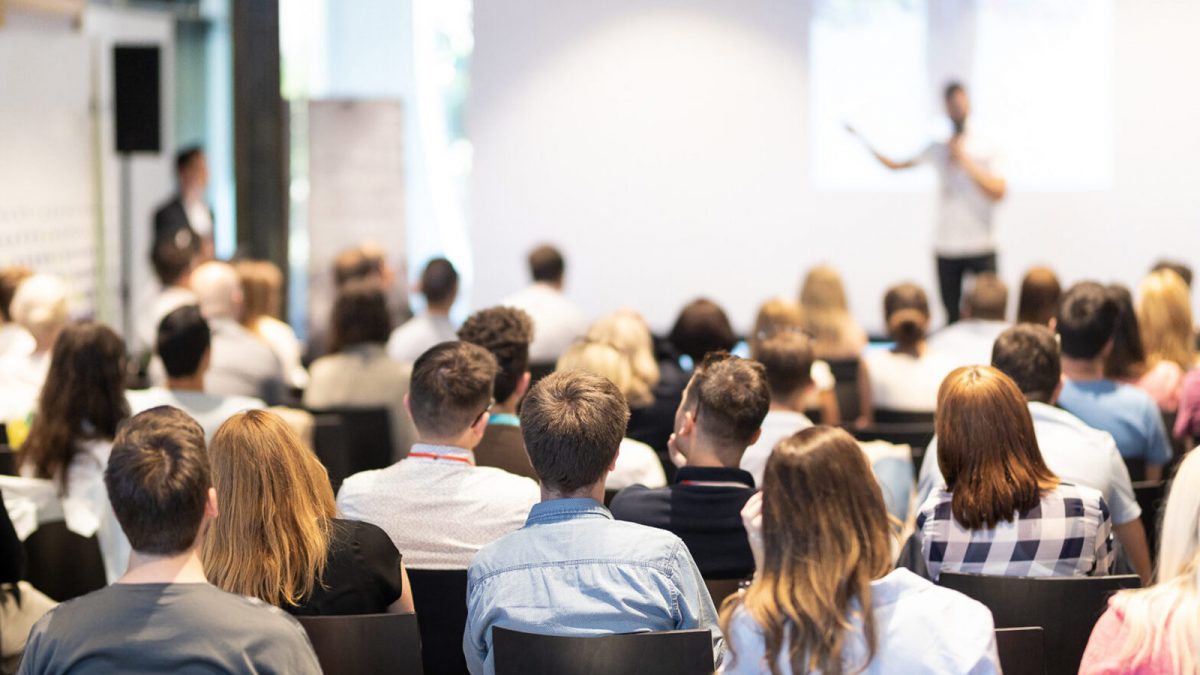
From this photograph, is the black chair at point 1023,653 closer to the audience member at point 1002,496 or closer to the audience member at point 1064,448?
the audience member at point 1002,496

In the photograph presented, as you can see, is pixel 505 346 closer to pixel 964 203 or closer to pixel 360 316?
pixel 360 316

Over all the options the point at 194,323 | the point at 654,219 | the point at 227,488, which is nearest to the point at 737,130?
the point at 654,219

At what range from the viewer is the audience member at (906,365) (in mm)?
5223

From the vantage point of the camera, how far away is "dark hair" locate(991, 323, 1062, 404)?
3547 mm

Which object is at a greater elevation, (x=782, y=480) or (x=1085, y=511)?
(x=782, y=480)

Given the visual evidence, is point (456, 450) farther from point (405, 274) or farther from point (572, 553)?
point (405, 274)

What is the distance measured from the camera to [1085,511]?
9.29 ft

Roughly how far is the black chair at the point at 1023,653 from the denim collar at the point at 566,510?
0.71m

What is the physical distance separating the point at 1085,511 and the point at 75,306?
6.86 meters

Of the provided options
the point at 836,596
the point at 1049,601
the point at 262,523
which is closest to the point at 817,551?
the point at 836,596

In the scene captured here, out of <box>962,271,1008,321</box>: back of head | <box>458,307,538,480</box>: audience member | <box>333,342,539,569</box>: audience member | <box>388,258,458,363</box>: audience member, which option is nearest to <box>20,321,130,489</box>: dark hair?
<box>458,307,538,480</box>: audience member

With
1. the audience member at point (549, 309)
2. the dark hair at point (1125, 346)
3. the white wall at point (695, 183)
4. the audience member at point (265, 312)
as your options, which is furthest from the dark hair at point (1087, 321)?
the white wall at point (695, 183)

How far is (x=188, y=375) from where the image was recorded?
13.8 feet

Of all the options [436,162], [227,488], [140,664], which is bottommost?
[140,664]
